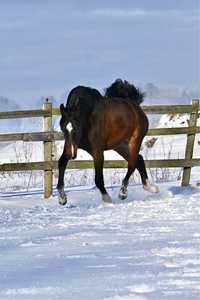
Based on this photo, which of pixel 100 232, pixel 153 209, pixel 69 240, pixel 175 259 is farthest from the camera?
pixel 153 209

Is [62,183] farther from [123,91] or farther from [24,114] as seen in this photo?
[123,91]

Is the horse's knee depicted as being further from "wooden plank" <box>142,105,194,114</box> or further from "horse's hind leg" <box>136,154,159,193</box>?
"wooden plank" <box>142,105,194,114</box>

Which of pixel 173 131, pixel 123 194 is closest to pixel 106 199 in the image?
pixel 123 194

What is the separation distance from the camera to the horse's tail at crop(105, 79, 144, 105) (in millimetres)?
11117

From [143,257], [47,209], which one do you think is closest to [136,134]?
[47,209]

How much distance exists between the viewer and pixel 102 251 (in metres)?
5.36

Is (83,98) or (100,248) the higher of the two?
(83,98)

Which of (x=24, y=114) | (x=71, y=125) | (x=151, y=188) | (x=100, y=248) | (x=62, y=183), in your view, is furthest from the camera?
(x=24, y=114)

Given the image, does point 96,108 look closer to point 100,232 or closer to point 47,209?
point 47,209

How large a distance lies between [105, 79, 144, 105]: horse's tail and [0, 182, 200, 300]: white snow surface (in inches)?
89.7

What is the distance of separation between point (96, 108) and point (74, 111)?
60 centimetres

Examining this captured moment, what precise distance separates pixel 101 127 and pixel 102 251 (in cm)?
465

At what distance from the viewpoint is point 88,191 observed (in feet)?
37.0

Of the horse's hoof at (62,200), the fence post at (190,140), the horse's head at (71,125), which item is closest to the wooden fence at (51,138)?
the fence post at (190,140)
